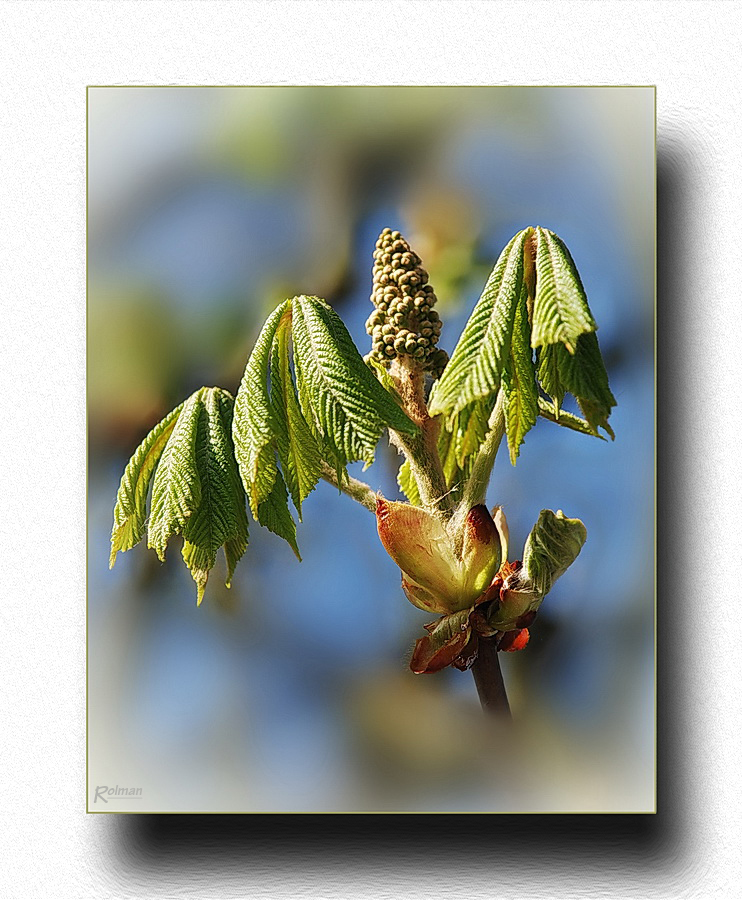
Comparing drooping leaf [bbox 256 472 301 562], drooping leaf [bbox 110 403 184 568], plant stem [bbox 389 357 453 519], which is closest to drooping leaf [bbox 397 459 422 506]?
plant stem [bbox 389 357 453 519]

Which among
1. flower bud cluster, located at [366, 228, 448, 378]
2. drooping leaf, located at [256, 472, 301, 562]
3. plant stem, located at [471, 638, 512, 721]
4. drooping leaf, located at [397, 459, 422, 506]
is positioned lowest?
plant stem, located at [471, 638, 512, 721]

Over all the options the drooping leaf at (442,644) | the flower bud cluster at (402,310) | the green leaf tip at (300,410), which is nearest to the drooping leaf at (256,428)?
the green leaf tip at (300,410)

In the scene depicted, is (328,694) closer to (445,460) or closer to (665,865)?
(445,460)

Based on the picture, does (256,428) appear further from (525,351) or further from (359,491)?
(525,351)

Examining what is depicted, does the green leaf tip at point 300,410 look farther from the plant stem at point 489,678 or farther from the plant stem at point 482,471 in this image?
the plant stem at point 489,678

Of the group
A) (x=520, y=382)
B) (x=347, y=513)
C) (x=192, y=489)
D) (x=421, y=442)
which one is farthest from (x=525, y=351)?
(x=192, y=489)

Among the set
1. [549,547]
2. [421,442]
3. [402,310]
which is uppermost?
[402,310]

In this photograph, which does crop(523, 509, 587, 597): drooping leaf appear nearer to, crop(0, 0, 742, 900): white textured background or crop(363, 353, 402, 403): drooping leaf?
crop(0, 0, 742, 900): white textured background
